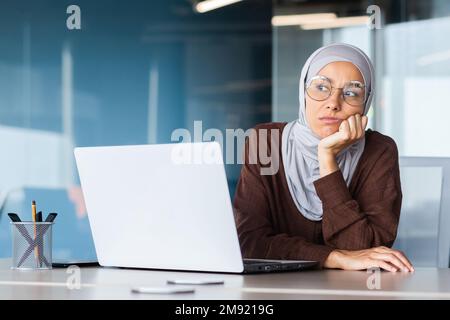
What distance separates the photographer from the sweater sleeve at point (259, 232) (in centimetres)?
192

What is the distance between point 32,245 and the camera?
177 centimetres

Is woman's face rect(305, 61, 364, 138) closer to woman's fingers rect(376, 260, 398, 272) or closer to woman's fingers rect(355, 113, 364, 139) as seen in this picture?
woman's fingers rect(355, 113, 364, 139)

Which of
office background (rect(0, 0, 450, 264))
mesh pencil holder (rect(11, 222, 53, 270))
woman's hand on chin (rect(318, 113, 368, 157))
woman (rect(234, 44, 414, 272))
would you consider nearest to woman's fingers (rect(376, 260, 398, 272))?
woman (rect(234, 44, 414, 272))

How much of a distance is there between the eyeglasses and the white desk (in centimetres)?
54

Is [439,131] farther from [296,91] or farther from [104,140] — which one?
[104,140]

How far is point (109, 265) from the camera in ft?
5.86

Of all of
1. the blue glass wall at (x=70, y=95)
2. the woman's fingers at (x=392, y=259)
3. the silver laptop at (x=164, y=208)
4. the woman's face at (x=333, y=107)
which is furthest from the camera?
the blue glass wall at (x=70, y=95)

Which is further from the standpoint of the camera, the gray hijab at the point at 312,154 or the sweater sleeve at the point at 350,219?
the gray hijab at the point at 312,154

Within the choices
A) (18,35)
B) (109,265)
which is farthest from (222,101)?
(109,265)

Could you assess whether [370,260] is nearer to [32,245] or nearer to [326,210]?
[326,210]

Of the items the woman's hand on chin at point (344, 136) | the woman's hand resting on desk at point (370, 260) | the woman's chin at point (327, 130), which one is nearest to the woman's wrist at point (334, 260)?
the woman's hand resting on desk at point (370, 260)

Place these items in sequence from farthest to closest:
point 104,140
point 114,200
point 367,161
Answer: point 104,140 → point 367,161 → point 114,200

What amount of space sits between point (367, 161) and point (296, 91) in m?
2.20

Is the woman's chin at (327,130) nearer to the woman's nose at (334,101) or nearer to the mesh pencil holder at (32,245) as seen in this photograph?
the woman's nose at (334,101)
